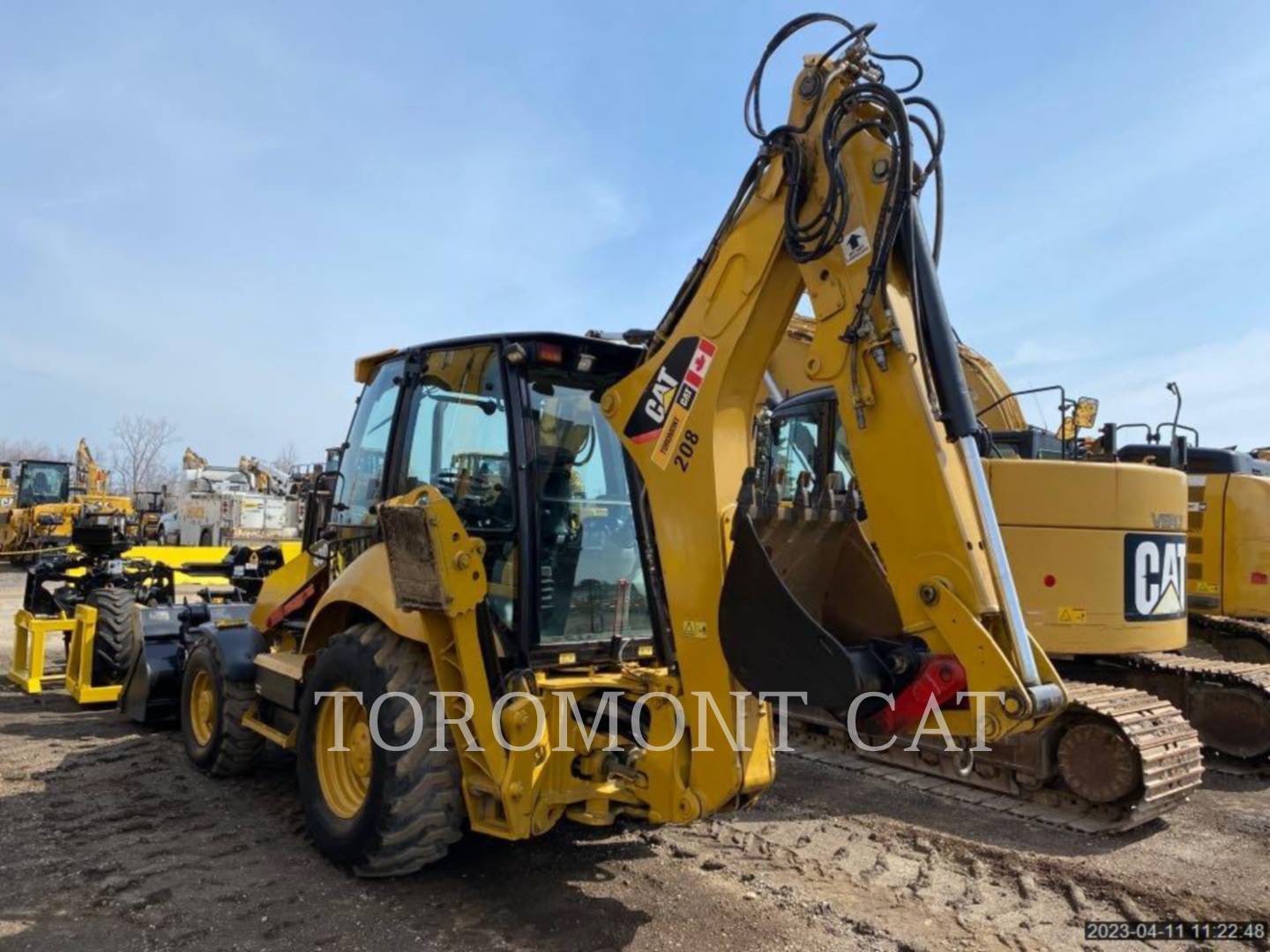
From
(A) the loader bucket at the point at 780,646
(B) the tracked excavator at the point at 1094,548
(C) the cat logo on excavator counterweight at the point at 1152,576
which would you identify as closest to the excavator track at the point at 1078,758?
(B) the tracked excavator at the point at 1094,548

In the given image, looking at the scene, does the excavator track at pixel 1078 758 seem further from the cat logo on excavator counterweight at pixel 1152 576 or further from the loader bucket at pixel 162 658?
the loader bucket at pixel 162 658

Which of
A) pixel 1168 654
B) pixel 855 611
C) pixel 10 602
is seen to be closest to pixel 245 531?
pixel 10 602

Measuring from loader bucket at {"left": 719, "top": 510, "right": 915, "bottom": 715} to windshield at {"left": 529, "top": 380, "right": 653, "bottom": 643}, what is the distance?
42.5 inches

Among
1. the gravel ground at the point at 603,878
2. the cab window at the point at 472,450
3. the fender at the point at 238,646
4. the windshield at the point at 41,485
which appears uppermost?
the windshield at the point at 41,485

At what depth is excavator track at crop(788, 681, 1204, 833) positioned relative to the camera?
225 inches

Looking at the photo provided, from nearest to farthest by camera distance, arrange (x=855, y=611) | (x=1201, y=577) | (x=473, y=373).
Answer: (x=855, y=611)
(x=473, y=373)
(x=1201, y=577)

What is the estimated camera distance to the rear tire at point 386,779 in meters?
4.06

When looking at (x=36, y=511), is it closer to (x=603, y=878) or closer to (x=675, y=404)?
(x=603, y=878)

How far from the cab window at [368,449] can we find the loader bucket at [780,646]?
2.35m

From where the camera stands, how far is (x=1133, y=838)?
568 centimetres

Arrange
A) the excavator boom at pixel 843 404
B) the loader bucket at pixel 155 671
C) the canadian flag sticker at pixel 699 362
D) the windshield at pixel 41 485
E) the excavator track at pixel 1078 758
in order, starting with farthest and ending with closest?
the windshield at pixel 41 485 < the loader bucket at pixel 155 671 < the excavator track at pixel 1078 758 < the canadian flag sticker at pixel 699 362 < the excavator boom at pixel 843 404

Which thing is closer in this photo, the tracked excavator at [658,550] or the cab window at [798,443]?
the tracked excavator at [658,550]

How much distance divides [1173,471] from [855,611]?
4806 mm

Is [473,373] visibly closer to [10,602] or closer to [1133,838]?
[1133,838]
